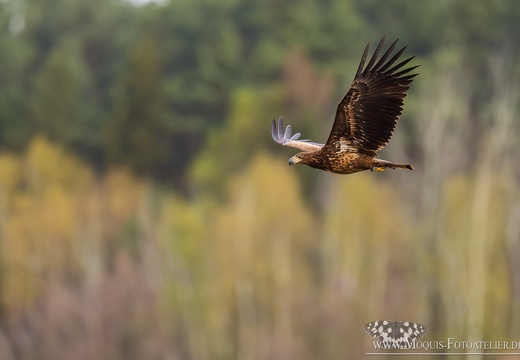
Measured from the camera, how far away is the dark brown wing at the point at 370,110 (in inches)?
552

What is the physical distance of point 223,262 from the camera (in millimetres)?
39375

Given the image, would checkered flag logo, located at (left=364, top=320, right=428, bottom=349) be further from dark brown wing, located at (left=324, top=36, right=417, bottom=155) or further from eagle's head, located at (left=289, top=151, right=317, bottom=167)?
dark brown wing, located at (left=324, top=36, right=417, bottom=155)

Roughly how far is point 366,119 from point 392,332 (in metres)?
4.69

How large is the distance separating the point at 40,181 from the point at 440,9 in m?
17.3

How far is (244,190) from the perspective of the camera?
140 ft

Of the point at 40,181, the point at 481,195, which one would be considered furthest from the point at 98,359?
the point at 40,181

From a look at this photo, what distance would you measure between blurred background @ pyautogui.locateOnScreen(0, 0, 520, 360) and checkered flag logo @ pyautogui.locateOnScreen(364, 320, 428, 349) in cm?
1367

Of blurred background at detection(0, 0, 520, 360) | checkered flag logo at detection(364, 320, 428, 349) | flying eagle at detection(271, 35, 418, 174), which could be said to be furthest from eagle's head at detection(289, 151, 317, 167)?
blurred background at detection(0, 0, 520, 360)

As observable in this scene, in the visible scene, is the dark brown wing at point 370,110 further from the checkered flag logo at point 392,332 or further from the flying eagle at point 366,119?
the checkered flag logo at point 392,332

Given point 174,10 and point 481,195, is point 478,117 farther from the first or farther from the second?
point 174,10

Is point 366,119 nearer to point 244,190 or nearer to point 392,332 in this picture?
point 392,332

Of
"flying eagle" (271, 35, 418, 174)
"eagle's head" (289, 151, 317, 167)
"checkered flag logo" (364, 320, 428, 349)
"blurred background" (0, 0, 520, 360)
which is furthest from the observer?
"blurred background" (0, 0, 520, 360)

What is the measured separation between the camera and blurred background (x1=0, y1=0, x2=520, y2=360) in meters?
35.8

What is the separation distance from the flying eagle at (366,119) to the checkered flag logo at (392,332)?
331 centimetres
